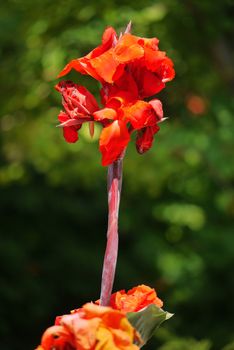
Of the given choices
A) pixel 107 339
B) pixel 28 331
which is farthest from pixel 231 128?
pixel 107 339

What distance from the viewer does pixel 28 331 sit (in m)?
5.06

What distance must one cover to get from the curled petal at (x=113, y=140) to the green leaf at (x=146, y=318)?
26 cm

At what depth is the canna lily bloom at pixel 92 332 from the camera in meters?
1.18

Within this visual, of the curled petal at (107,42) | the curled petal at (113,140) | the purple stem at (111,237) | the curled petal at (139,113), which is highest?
the curled petal at (107,42)

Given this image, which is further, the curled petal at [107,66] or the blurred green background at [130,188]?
the blurred green background at [130,188]

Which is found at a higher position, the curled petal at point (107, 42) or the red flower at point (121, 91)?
the curled petal at point (107, 42)

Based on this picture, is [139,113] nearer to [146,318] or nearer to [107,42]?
[107,42]

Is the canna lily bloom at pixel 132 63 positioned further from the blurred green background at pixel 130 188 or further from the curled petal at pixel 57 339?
the blurred green background at pixel 130 188

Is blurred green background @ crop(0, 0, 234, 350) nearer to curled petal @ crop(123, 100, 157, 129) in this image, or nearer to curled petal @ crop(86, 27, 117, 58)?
curled petal @ crop(86, 27, 117, 58)

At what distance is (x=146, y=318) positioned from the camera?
131 centimetres

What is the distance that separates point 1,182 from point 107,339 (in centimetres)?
406

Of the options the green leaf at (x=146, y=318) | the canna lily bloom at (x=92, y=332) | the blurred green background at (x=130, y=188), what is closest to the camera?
the canna lily bloom at (x=92, y=332)

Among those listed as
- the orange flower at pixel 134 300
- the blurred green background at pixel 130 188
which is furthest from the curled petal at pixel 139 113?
the blurred green background at pixel 130 188

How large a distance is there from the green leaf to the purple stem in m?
0.07
